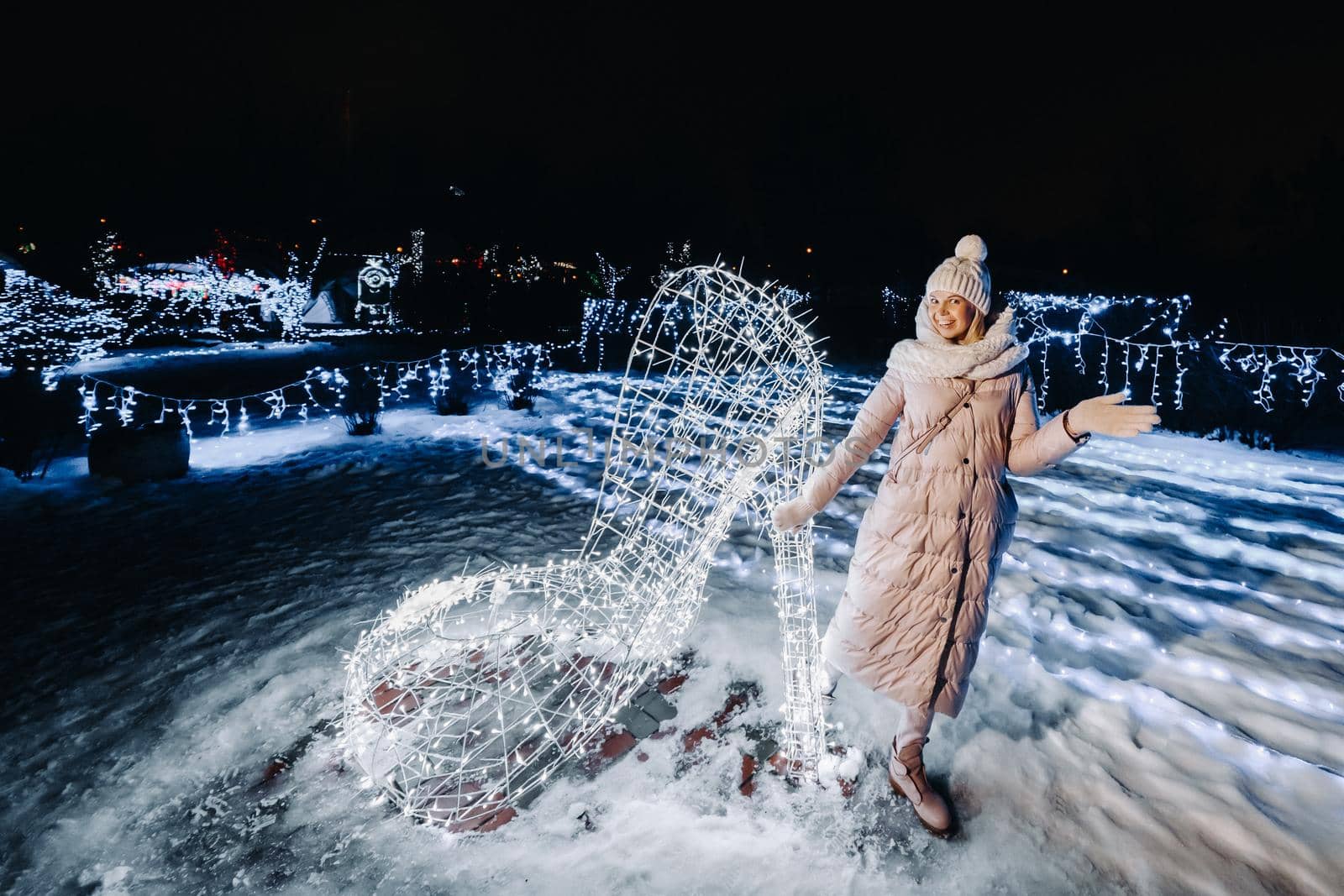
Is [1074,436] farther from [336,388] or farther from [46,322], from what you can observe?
[46,322]

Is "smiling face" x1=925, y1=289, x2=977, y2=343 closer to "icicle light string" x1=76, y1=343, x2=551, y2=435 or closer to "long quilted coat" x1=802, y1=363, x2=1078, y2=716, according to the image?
"long quilted coat" x1=802, y1=363, x2=1078, y2=716

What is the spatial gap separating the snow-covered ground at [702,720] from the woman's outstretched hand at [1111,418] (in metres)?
1.61

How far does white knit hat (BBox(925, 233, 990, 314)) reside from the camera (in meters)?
1.89

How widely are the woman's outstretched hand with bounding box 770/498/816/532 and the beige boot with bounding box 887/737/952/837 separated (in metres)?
0.99

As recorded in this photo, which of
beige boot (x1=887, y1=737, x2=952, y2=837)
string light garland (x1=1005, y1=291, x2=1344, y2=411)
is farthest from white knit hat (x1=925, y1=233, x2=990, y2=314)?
string light garland (x1=1005, y1=291, x2=1344, y2=411)

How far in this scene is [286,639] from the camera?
332 centimetres

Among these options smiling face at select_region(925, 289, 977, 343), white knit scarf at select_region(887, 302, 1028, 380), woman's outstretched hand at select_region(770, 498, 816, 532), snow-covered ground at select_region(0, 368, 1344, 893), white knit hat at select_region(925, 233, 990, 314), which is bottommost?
snow-covered ground at select_region(0, 368, 1344, 893)

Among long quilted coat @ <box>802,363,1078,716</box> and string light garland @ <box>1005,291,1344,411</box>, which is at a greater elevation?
string light garland @ <box>1005,291,1344,411</box>

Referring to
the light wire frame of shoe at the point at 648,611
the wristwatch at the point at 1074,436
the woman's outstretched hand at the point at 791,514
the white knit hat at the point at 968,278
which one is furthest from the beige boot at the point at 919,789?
the white knit hat at the point at 968,278

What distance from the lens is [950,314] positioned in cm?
191

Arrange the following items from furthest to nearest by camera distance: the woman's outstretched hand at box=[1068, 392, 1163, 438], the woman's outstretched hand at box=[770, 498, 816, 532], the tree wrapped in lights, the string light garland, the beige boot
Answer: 1. the tree wrapped in lights
2. the string light garland
3. the beige boot
4. the woman's outstretched hand at box=[770, 498, 816, 532]
5. the woman's outstretched hand at box=[1068, 392, 1163, 438]

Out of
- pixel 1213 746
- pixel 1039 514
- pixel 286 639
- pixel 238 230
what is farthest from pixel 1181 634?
pixel 238 230

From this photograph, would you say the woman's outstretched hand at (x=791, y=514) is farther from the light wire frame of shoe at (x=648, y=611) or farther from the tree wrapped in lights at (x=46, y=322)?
the tree wrapped in lights at (x=46, y=322)

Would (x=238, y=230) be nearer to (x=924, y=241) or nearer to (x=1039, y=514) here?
(x=1039, y=514)
